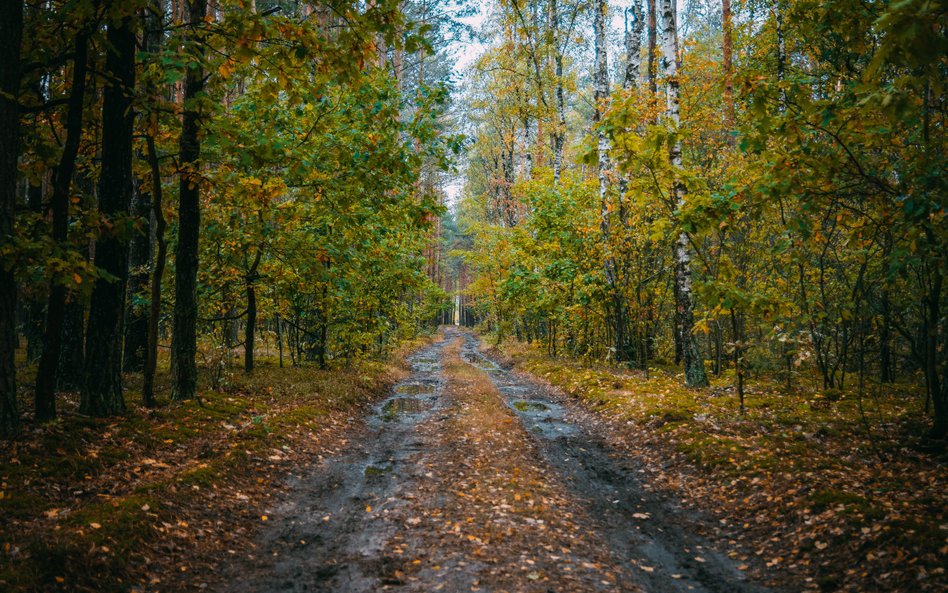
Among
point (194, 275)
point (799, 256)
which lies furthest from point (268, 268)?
point (799, 256)

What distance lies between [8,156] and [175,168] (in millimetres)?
3226

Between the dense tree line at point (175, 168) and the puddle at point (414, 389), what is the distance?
3343 millimetres

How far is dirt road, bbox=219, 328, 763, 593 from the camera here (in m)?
4.64

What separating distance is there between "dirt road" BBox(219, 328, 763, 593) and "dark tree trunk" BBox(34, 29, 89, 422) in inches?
124

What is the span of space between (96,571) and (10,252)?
3.07 meters

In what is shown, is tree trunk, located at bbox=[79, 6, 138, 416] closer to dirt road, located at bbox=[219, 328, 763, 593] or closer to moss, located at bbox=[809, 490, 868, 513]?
dirt road, located at bbox=[219, 328, 763, 593]

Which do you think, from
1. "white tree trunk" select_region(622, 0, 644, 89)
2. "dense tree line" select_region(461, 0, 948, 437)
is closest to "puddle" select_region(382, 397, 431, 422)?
"dense tree line" select_region(461, 0, 948, 437)

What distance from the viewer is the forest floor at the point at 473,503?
4523 millimetres

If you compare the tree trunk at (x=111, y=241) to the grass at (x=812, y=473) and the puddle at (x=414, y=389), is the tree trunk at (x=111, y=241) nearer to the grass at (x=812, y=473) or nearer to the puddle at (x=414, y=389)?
the grass at (x=812, y=473)

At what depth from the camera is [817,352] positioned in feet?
31.0

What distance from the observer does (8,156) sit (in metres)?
5.35

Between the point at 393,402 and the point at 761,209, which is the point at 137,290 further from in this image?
the point at 761,209

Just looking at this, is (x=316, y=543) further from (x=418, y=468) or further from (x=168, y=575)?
(x=418, y=468)

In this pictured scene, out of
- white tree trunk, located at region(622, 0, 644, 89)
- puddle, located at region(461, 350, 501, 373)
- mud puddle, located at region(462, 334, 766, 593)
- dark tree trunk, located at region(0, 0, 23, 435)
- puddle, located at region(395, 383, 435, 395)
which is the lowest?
mud puddle, located at region(462, 334, 766, 593)
